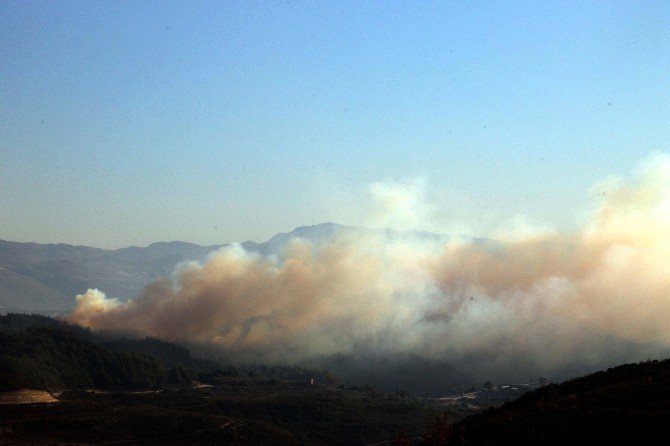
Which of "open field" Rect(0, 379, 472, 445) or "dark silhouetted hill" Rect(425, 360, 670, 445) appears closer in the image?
"dark silhouetted hill" Rect(425, 360, 670, 445)

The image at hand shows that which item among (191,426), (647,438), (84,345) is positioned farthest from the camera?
(84,345)

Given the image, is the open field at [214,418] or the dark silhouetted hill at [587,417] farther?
the open field at [214,418]

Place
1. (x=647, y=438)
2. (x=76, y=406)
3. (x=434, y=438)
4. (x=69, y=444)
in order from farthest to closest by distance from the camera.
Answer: (x=76, y=406) < (x=69, y=444) < (x=434, y=438) < (x=647, y=438)

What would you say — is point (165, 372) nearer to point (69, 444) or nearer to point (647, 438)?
point (69, 444)

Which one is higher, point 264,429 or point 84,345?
point 84,345

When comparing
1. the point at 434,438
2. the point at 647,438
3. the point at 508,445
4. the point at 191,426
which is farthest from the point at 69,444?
the point at 647,438

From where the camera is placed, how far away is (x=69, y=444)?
101 meters

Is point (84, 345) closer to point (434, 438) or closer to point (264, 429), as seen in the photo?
point (264, 429)

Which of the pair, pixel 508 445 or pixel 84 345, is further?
pixel 84 345

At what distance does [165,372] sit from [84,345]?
21402 millimetres

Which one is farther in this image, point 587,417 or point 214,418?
point 214,418

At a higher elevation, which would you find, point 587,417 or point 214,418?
point 214,418

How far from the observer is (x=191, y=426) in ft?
384

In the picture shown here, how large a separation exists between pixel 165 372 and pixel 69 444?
8959cm
